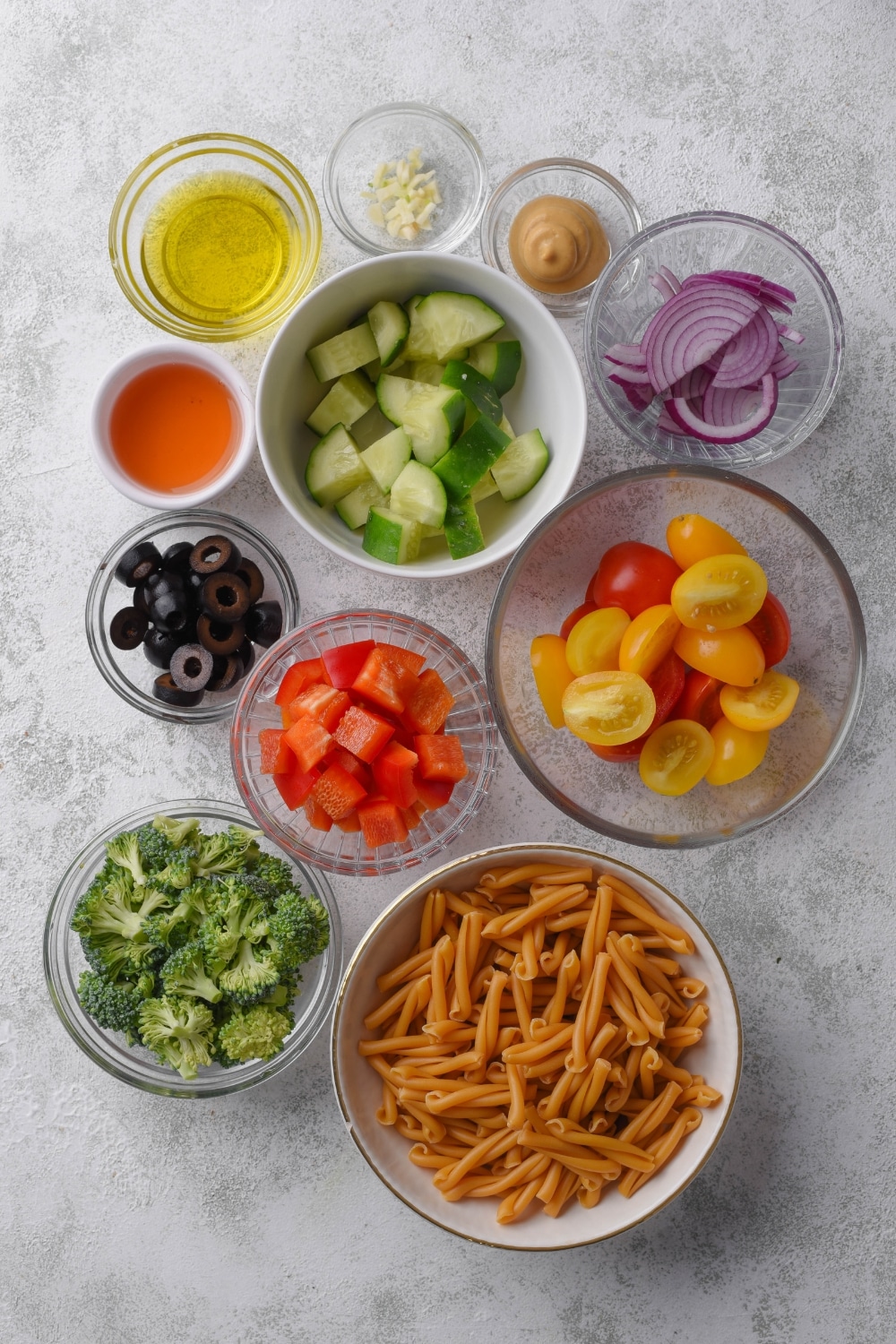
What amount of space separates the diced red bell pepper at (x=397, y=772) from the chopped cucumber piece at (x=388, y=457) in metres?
0.55

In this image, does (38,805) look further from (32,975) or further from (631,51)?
(631,51)

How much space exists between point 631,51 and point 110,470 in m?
1.51

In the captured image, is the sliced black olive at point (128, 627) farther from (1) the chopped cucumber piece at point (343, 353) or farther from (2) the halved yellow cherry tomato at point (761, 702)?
(2) the halved yellow cherry tomato at point (761, 702)

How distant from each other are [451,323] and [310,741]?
89cm

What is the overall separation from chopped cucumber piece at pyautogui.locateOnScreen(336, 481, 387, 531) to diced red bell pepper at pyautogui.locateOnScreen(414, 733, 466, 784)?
0.49 meters

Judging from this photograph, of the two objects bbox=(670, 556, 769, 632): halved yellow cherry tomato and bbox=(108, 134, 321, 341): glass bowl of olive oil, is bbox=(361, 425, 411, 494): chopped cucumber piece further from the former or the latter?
bbox=(670, 556, 769, 632): halved yellow cherry tomato

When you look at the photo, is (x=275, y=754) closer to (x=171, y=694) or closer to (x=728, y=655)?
(x=171, y=694)

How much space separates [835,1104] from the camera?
220 cm

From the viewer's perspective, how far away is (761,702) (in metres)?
1.85

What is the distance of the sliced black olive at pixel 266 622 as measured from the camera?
6.79 feet

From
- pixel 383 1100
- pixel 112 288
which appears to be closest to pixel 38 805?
pixel 383 1100

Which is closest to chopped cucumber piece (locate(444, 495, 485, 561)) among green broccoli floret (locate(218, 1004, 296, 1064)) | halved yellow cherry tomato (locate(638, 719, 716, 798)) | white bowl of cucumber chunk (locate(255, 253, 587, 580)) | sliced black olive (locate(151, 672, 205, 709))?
white bowl of cucumber chunk (locate(255, 253, 587, 580))

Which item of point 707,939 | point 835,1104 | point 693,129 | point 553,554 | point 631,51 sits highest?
point 631,51

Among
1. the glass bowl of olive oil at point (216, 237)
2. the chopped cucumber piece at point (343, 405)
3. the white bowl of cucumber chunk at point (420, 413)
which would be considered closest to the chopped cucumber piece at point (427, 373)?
the white bowl of cucumber chunk at point (420, 413)
